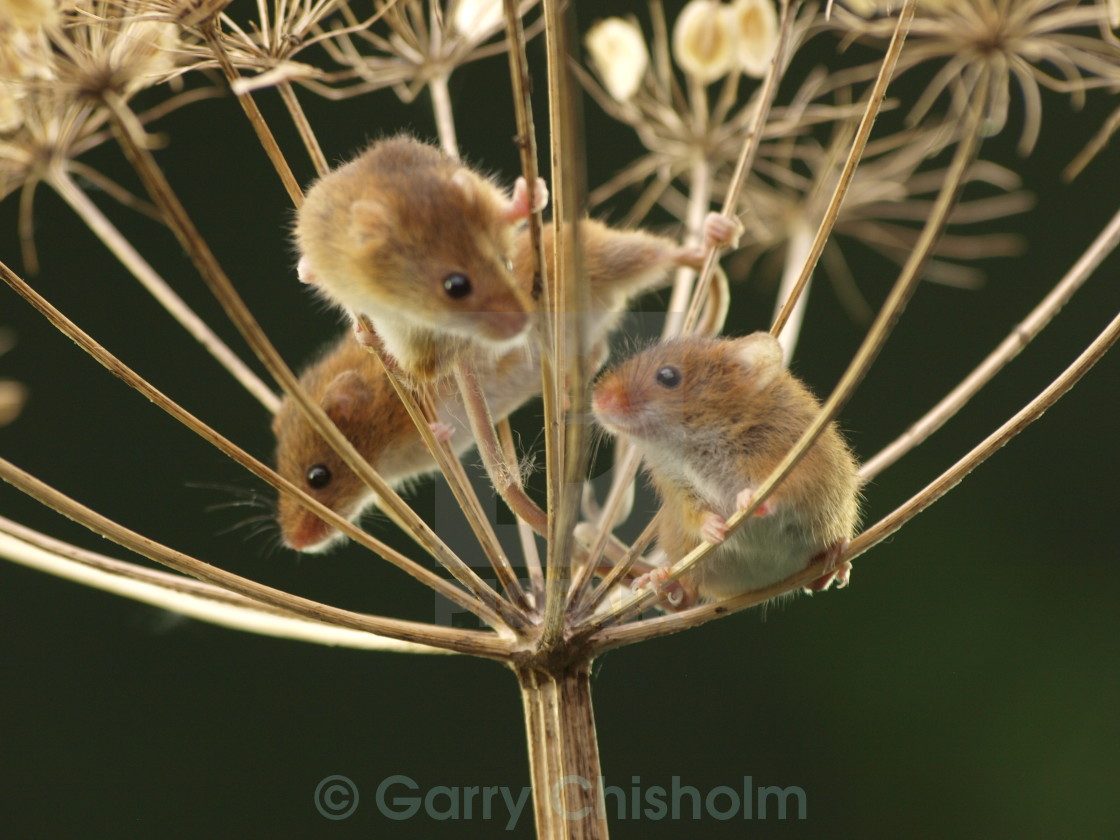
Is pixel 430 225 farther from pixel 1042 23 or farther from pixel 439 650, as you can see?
pixel 1042 23

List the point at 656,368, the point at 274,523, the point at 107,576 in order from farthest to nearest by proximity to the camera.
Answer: the point at 274,523 → the point at 656,368 → the point at 107,576

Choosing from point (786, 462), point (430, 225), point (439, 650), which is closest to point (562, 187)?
point (430, 225)

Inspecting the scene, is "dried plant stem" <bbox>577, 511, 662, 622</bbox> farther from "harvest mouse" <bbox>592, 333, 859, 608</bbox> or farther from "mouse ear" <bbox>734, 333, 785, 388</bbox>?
"mouse ear" <bbox>734, 333, 785, 388</bbox>

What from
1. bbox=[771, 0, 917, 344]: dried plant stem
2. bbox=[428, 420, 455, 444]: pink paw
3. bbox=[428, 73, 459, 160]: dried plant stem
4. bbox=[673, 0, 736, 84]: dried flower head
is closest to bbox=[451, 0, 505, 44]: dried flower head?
bbox=[428, 73, 459, 160]: dried plant stem

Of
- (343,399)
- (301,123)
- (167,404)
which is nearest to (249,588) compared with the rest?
(167,404)

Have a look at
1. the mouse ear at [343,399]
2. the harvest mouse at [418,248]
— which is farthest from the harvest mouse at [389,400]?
the harvest mouse at [418,248]

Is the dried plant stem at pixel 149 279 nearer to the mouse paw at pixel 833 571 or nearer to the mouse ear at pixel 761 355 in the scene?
the mouse ear at pixel 761 355
